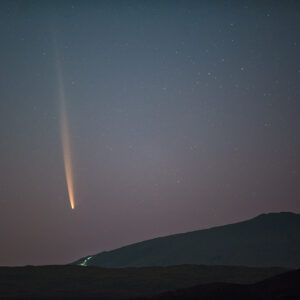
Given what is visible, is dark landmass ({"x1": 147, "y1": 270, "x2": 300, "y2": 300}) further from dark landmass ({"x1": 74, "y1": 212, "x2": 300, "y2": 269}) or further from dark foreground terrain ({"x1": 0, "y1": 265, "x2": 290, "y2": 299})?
dark landmass ({"x1": 74, "y1": 212, "x2": 300, "y2": 269})

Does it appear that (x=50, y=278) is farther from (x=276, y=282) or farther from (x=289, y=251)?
(x=289, y=251)

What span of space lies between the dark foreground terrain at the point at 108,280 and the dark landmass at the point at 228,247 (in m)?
67.4

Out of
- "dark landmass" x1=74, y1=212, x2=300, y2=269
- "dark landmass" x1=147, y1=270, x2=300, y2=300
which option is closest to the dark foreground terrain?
"dark landmass" x1=147, y1=270, x2=300, y2=300

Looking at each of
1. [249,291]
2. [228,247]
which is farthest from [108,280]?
[228,247]

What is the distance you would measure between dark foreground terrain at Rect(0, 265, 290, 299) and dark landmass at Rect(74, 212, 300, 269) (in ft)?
221

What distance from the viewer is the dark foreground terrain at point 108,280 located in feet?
159

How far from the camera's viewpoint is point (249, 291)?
28438 mm

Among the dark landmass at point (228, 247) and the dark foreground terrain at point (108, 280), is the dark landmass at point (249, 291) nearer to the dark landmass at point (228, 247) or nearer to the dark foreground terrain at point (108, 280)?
the dark foreground terrain at point (108, 280)

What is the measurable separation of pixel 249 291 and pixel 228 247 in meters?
129

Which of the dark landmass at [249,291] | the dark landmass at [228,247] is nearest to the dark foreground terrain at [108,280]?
the dark landmass at [249,291]

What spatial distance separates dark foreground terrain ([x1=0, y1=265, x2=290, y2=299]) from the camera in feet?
159

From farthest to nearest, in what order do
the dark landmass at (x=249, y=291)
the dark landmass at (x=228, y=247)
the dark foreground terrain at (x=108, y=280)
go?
the dark landmass at (x=228, y=247) < the dark foreground terrain at (x=108, y=280) < the dark landmass at (x=249, y=291)

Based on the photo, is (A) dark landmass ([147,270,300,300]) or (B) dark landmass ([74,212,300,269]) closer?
(A) dark landmass ([147,270,300,300])

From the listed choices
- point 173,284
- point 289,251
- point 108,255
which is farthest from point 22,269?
point 108,255
